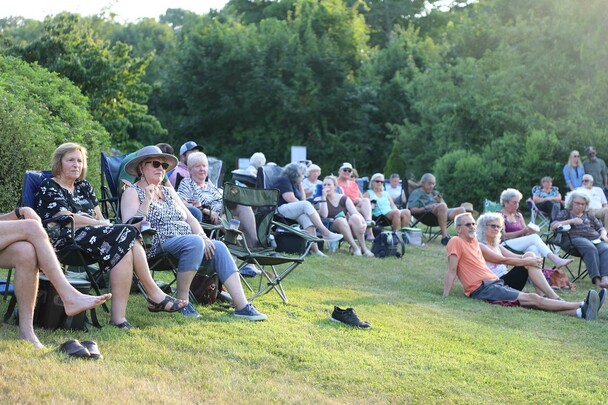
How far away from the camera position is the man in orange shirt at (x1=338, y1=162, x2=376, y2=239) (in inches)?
520

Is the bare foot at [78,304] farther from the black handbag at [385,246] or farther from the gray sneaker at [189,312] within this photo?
the black handbag at [385,246]

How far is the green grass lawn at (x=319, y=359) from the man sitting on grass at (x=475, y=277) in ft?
1.36

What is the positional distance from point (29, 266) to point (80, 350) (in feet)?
1.94

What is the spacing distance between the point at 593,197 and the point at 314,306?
30.1ft

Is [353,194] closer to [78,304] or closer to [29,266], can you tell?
[78,304]

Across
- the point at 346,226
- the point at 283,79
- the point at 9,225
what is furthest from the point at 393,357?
the point at 283,79

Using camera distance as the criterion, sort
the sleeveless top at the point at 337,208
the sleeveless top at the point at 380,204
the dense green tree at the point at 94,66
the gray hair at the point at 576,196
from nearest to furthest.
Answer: the gray hair at the point at 576,196
the sleeveless top at the point at 337,208
the sleeveless top at the point at 380,204
the dense green tree at the point at 94,66

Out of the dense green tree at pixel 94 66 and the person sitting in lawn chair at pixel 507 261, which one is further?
the dense green tree at pixel 94 66

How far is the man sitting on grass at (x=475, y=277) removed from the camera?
862 centimetres

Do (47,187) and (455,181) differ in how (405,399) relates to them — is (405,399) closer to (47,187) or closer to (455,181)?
(47,187)

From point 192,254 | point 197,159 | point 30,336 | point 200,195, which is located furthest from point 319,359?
point 197,159

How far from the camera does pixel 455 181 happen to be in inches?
893

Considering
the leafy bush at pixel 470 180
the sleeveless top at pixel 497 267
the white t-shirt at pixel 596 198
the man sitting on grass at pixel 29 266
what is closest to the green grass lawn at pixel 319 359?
the man sitting on grass at pixel 29 266

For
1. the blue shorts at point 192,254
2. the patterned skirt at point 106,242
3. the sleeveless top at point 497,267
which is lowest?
the sleeveless top at point 497,267
